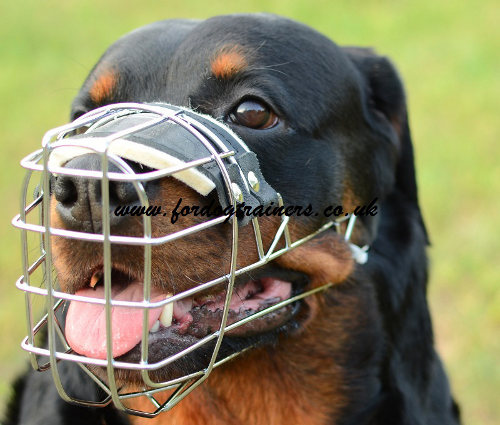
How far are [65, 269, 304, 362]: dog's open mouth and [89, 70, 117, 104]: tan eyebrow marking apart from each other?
688 millimetres

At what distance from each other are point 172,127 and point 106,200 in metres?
0.34

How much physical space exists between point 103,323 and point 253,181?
53 cm

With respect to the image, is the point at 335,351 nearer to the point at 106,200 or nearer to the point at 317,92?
the point at 317,92


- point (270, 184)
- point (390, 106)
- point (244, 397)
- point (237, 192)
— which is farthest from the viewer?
point (390, 106)

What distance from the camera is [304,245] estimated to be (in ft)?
7.32

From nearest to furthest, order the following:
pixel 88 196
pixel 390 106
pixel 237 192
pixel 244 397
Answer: pixel 88 196 < pixel 237 192 < pixel 244 397 < pixel 390 106

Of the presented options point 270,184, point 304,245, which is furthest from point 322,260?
point 270,184

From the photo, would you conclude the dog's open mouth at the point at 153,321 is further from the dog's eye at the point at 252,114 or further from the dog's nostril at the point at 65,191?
the dog's eye at the point at 252,114

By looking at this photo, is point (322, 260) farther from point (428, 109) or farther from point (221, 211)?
point (428, 109)

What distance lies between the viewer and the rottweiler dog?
2.20m

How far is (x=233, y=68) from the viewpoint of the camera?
218 centimetres

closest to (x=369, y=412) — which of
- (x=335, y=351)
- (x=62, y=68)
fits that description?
(x=335, y=351)

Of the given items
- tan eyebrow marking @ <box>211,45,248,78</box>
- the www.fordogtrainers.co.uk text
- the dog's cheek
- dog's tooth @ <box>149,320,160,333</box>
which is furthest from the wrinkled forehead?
dog's tooth @ <box>149,320,160,333</box>

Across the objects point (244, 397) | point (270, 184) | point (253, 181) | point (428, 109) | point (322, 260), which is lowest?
point (428, 109)
